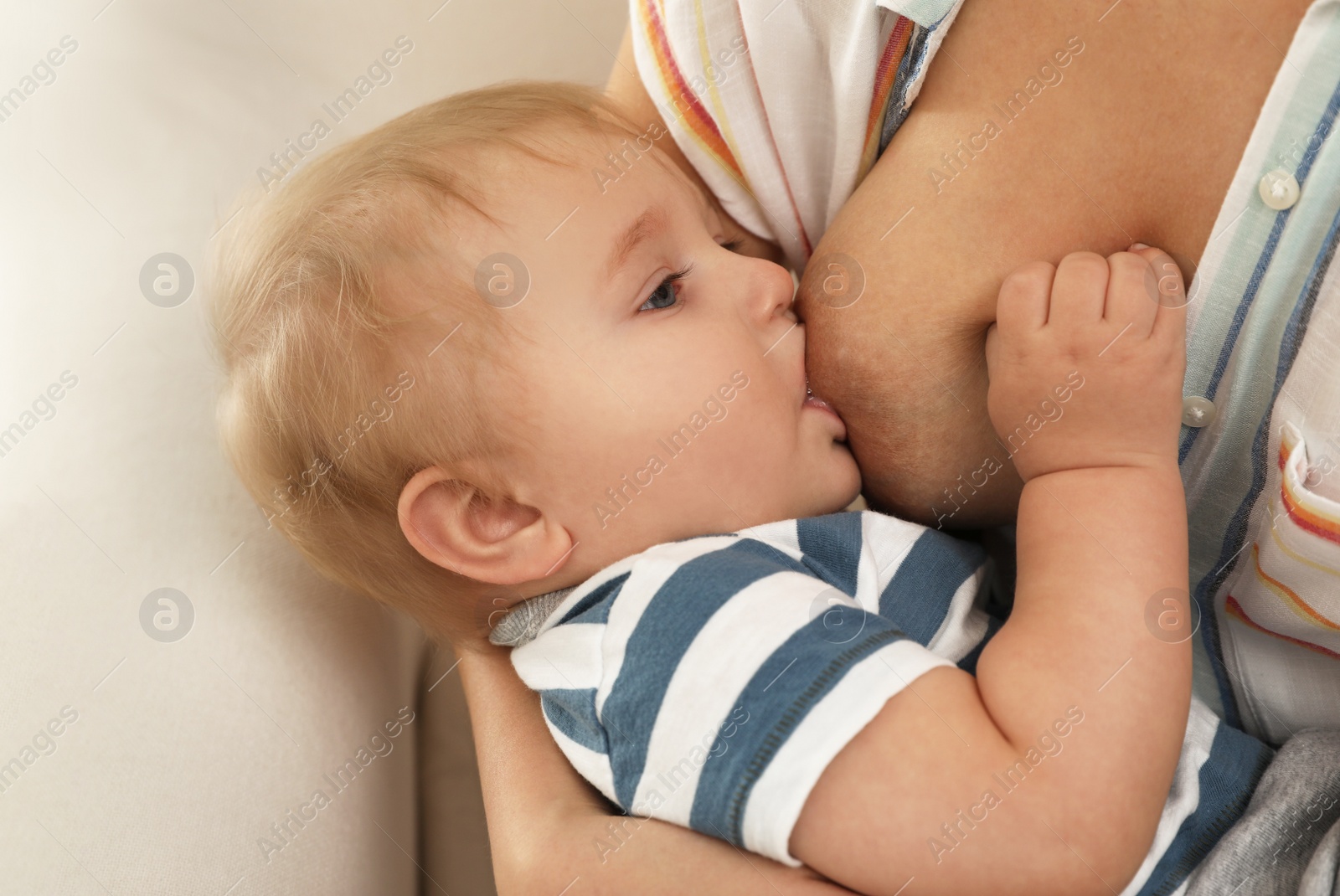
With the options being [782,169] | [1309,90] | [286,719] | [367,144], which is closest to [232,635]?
[286,719]

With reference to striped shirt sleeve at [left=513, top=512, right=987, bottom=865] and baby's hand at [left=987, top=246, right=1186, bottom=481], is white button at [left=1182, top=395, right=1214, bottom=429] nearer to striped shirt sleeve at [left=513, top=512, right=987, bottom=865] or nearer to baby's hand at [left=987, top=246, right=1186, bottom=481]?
baby's hand at [left=987, top=246, right=1186, bottom=481]

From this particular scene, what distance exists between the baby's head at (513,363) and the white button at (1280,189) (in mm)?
338

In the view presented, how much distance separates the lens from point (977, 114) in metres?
0.71

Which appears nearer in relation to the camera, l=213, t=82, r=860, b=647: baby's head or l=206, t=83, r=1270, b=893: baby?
l=206, t=83, r=1270, b=893: baby

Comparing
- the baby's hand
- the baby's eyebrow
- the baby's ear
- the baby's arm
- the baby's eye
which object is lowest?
the baby's arm

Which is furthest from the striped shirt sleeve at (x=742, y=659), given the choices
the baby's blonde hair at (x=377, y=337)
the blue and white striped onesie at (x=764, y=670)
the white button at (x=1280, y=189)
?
the white button at (x=1280, y=189)

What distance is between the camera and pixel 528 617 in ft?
2.66

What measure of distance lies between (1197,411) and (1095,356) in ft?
0.29

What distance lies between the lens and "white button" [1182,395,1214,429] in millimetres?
669

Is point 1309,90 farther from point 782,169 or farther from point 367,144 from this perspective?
point 367,144

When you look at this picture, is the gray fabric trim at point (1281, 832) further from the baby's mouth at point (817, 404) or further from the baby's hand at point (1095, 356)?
the baby's mouth at point (817, 404)

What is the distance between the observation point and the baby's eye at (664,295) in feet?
2.50

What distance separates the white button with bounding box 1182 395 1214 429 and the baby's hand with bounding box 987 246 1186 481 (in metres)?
0.03

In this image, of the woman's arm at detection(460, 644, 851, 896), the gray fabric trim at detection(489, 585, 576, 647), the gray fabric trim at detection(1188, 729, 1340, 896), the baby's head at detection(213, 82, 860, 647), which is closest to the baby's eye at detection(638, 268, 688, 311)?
the baby's head at detection(213, 82, 860, 647)
